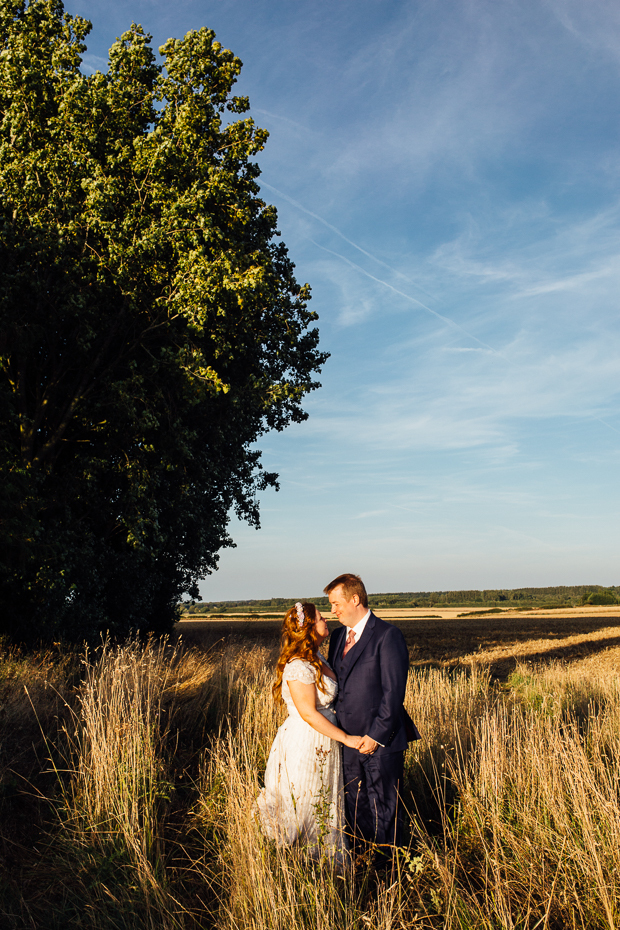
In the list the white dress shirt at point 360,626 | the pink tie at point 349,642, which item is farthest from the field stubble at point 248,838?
the white dress shirt at point 360,626

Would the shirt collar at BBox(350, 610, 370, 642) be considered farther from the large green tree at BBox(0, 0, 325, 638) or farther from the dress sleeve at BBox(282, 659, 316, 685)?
the large green tree at BBox(0, 0, 325, 638)

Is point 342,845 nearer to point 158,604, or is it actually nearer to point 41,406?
point 41,406

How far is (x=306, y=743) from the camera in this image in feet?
13.5

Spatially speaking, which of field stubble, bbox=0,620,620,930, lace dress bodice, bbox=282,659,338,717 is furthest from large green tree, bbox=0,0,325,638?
lace dress bodice, bbox=282,659,338,717

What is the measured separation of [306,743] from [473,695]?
20.9ft

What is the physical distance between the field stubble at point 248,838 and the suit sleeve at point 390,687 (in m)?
0.72

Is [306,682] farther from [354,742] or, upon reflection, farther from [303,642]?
[354,742]

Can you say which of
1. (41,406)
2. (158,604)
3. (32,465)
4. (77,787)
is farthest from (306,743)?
(158,604)

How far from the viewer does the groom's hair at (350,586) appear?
410 centimetres

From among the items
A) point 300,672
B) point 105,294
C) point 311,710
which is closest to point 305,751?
point 311,710

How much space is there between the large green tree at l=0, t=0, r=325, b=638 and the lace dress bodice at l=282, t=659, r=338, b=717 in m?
7.94

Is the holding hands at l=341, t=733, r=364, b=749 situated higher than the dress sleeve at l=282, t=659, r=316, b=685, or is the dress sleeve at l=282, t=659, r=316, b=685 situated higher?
the dress sleeve at l=282, t=659, r=316, b=685

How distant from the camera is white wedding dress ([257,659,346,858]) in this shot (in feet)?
13.0

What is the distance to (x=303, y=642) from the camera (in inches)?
161
